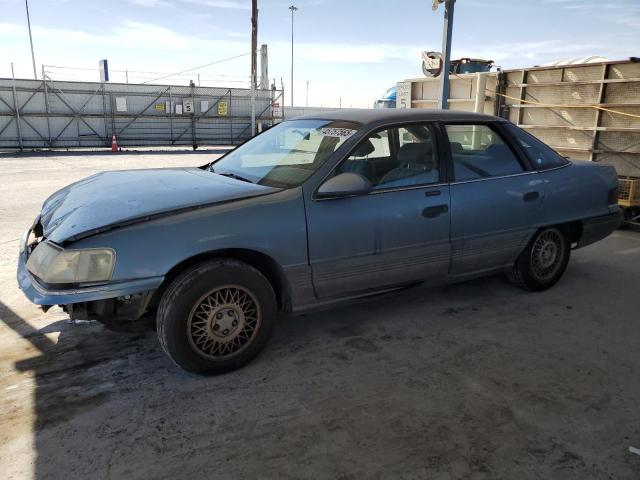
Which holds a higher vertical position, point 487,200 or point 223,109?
point 223,109

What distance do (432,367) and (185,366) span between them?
60.8 inches

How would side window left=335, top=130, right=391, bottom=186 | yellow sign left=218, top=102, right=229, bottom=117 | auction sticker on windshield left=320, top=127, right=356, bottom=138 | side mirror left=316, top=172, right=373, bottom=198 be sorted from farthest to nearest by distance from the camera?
1. yellow sign left=218, top=102, right=229, bottom=117
2. auction sticker on windshield left=320, top=127, right=356, bottom=138
3. side window left=335, top=130, right=391, bottom=186
4. side mirror left=316, top=172, right=373, bottom=198

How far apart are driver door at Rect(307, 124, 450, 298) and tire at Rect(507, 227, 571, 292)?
3.29 feet

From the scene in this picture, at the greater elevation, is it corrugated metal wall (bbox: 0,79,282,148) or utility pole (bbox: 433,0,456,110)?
utility pole (bbox: 433,0,456,110)

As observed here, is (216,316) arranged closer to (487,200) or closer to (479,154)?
(487,200)

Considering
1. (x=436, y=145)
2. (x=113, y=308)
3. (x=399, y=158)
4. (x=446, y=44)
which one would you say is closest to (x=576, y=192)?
(x=436, y=145)

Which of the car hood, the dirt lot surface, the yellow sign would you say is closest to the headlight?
the car hood

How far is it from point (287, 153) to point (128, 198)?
4.06ft

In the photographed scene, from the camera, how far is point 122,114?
23.0m

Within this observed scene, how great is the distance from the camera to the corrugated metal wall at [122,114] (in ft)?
69.2

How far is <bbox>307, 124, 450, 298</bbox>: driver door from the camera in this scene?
337cm

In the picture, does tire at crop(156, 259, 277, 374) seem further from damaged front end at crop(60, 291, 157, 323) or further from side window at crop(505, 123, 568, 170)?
side window at crop(505, 123, 568, 170)

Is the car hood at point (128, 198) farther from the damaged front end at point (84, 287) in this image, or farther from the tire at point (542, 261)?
the tire at point (542, 261)

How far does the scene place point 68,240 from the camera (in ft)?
9.11
